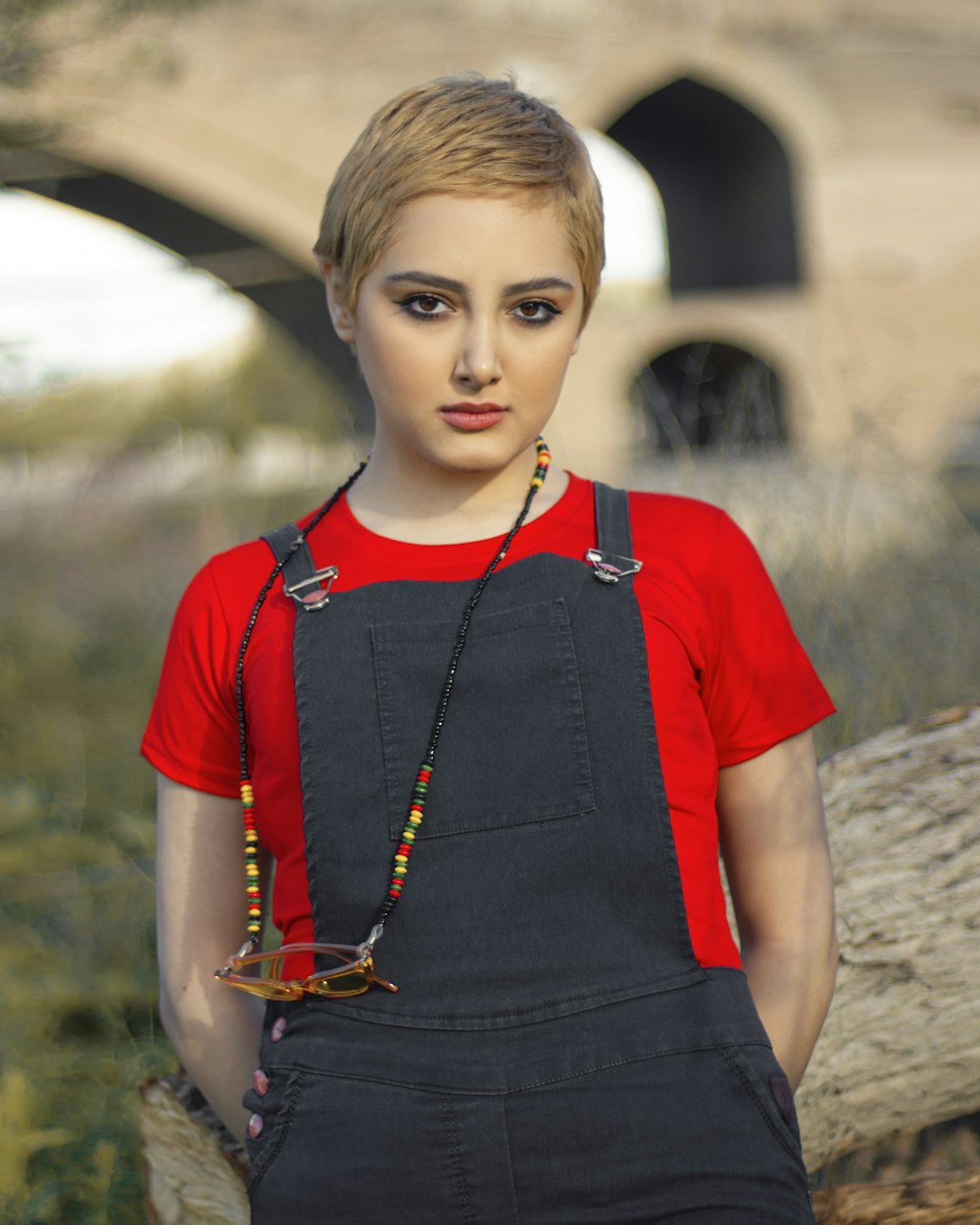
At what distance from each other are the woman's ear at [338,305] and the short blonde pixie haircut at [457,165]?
2 centimetres

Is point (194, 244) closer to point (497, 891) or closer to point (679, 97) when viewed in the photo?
point (679, 97)

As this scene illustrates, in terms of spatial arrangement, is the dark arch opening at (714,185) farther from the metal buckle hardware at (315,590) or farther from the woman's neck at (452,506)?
the metal buckle hardware at (315,590)

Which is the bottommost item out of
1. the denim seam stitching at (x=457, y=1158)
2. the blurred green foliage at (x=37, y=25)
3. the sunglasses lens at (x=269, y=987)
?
the denim seam stitching at (x=457, y=1158)

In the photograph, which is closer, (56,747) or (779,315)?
(56,747)

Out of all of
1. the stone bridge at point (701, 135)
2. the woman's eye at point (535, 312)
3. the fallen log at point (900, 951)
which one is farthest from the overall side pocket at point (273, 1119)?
the stone bridge at point (701, 135)

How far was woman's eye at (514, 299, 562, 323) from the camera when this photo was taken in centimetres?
159

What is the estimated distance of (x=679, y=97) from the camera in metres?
17.3

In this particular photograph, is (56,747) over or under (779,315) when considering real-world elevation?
under

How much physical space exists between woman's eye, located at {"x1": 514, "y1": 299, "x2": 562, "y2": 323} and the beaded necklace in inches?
8.4

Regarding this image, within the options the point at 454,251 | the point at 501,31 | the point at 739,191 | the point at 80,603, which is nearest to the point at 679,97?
the point at 739,191

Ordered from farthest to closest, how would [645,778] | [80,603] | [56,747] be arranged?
[80,603] < [56,747] < [645,778]

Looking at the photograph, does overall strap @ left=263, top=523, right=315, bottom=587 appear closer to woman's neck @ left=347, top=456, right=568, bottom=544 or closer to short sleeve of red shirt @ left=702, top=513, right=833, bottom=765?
woman's neck @ left=347, top=456, right=568, bottom=544

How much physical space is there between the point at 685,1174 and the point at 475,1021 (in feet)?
0.89

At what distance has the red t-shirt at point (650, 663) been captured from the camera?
1.55m
